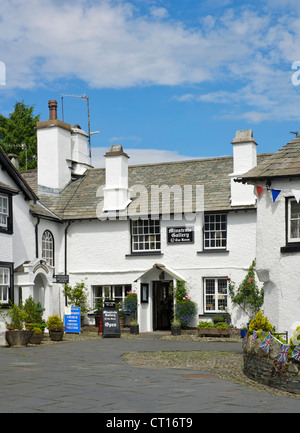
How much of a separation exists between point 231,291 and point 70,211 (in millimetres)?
8092

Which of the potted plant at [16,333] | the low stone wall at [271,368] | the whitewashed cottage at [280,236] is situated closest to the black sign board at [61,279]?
the potted plant at [16,333]

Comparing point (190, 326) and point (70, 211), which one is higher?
point (70, 211)

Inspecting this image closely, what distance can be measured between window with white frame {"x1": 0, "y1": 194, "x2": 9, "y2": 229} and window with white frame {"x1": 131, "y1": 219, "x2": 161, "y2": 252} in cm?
588

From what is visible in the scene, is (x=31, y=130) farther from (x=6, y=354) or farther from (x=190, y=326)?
(x=6, y=354)

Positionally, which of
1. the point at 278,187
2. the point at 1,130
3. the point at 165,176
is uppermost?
the point at 1,130

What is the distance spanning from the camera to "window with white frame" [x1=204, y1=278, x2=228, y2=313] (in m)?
26.4

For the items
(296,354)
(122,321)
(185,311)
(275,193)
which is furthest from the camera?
(122,321)

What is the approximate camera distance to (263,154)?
93.2 feet

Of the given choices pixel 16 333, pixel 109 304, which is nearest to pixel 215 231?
pixel 109 304

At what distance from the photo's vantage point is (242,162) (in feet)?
87.2

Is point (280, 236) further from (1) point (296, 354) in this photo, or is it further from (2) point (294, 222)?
(1) point (296, 354)

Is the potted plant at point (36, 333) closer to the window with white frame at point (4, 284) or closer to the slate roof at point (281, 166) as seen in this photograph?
the window with white frame at point (4, 284)

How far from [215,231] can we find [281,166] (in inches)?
372
